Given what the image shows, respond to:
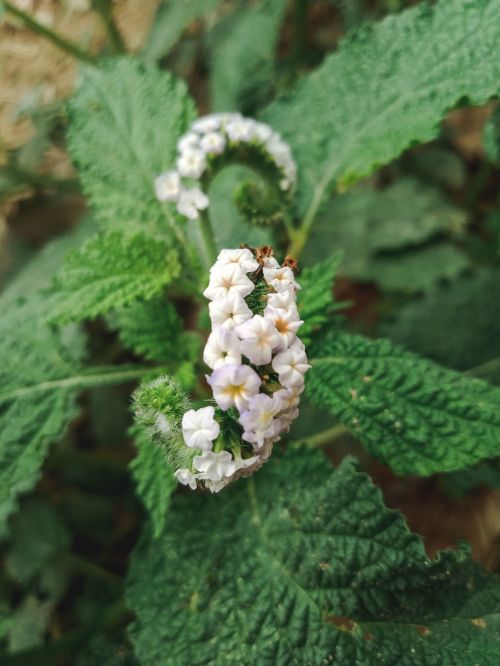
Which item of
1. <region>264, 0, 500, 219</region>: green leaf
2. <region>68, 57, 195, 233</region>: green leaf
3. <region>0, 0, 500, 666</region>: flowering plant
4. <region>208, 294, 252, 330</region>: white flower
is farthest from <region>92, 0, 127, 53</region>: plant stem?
<region>208, 294, 252, 330</region>: white flower

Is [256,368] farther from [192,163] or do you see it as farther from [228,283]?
[192,163]

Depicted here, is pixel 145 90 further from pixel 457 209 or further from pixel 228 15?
pixel 457 209

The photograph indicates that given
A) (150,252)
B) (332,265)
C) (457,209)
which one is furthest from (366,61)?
(457,209)

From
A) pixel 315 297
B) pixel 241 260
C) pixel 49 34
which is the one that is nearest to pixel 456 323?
pixel 315 297

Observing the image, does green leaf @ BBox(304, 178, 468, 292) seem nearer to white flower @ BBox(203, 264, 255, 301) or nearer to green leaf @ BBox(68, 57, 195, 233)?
green leaf @ BBox(68, 57, 195, 233)

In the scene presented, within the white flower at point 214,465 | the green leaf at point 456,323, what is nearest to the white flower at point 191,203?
the white flower at point 214,465

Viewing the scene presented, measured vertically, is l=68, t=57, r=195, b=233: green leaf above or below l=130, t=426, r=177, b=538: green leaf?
above
